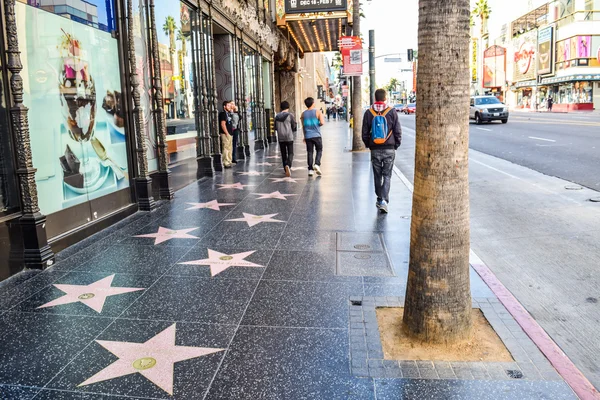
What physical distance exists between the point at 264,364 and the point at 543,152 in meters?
15.5

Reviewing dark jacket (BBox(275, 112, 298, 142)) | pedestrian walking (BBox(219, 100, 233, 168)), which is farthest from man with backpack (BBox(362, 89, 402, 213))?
pedestrian walking (BBox(219, 100, 233, 168))

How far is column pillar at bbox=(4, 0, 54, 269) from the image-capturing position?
5551mm

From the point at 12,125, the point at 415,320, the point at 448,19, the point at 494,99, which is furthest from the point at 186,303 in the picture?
the point at 494,99

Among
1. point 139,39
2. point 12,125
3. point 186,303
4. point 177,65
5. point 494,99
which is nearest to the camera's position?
point 186,303

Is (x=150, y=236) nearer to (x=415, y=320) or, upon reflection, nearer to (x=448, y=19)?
(x=415, y=320)

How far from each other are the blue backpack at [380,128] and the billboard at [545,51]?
72133mm

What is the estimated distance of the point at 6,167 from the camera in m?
5.75

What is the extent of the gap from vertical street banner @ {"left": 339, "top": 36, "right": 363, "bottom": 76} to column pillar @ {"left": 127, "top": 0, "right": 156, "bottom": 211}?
11.6 m

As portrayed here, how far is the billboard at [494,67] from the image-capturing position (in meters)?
94.4

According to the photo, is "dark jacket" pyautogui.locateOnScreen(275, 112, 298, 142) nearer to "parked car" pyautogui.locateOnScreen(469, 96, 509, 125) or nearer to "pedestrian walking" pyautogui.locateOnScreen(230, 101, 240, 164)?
"pedestrian walking" pyautogui.locateOnScreen(230, 101, 240, 164)

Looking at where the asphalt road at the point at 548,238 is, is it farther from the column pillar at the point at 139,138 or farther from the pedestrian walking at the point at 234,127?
the column pillar at the point at 139,138

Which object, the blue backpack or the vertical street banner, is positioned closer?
the blue backpack

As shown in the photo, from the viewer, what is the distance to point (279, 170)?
47.1ft

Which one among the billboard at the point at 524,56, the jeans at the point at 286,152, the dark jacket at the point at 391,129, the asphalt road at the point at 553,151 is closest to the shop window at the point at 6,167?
the dark jacket at the point at 391,129
